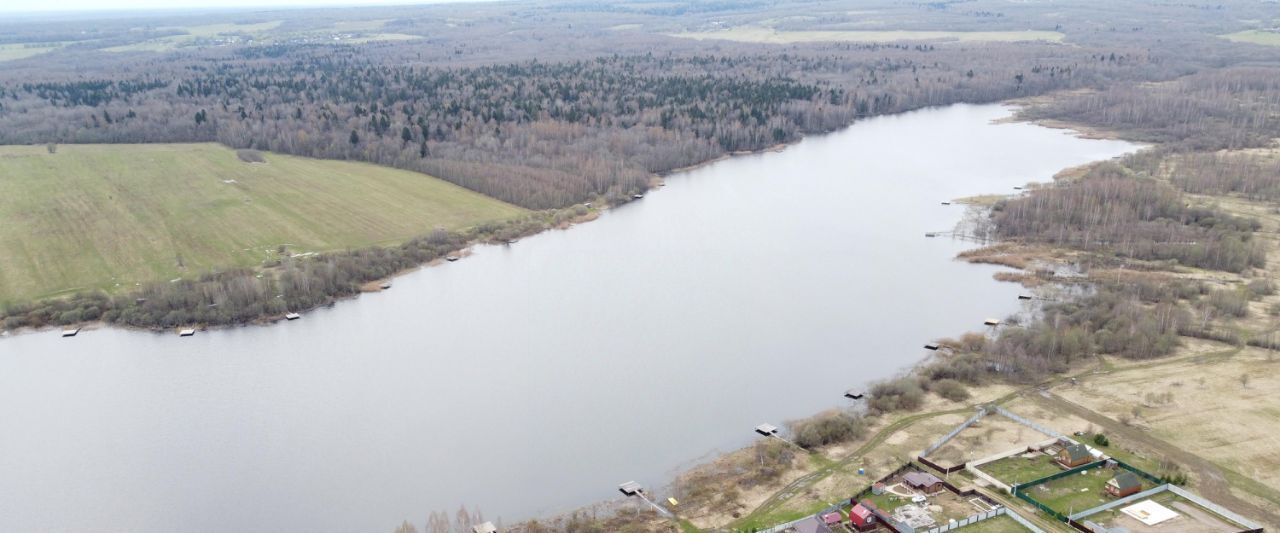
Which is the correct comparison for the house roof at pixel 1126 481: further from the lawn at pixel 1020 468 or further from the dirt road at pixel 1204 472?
the dirt road at pixel 1204 472

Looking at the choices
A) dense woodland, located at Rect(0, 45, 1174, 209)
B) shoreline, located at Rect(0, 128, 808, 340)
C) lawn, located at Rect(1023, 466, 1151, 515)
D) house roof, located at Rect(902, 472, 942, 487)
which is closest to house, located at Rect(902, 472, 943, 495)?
house roof, located at Rect(902, 472, 942, 487)

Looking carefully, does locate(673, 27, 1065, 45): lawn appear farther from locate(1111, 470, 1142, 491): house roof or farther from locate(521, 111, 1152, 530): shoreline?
locate(1111, 470, 1142, 491): house roof

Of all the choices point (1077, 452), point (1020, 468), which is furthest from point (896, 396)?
point (1077, 452)

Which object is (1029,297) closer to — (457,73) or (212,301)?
(212,301)

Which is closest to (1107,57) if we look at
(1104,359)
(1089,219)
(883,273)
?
(1089,219)

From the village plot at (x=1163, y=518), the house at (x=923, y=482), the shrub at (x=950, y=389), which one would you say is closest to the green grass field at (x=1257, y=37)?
the shrub at (x=950, y=389)

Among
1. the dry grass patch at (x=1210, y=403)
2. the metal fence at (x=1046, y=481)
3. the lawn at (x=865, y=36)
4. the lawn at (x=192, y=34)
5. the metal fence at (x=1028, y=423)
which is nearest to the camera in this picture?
the metal fence at (x=1046, y=481)
